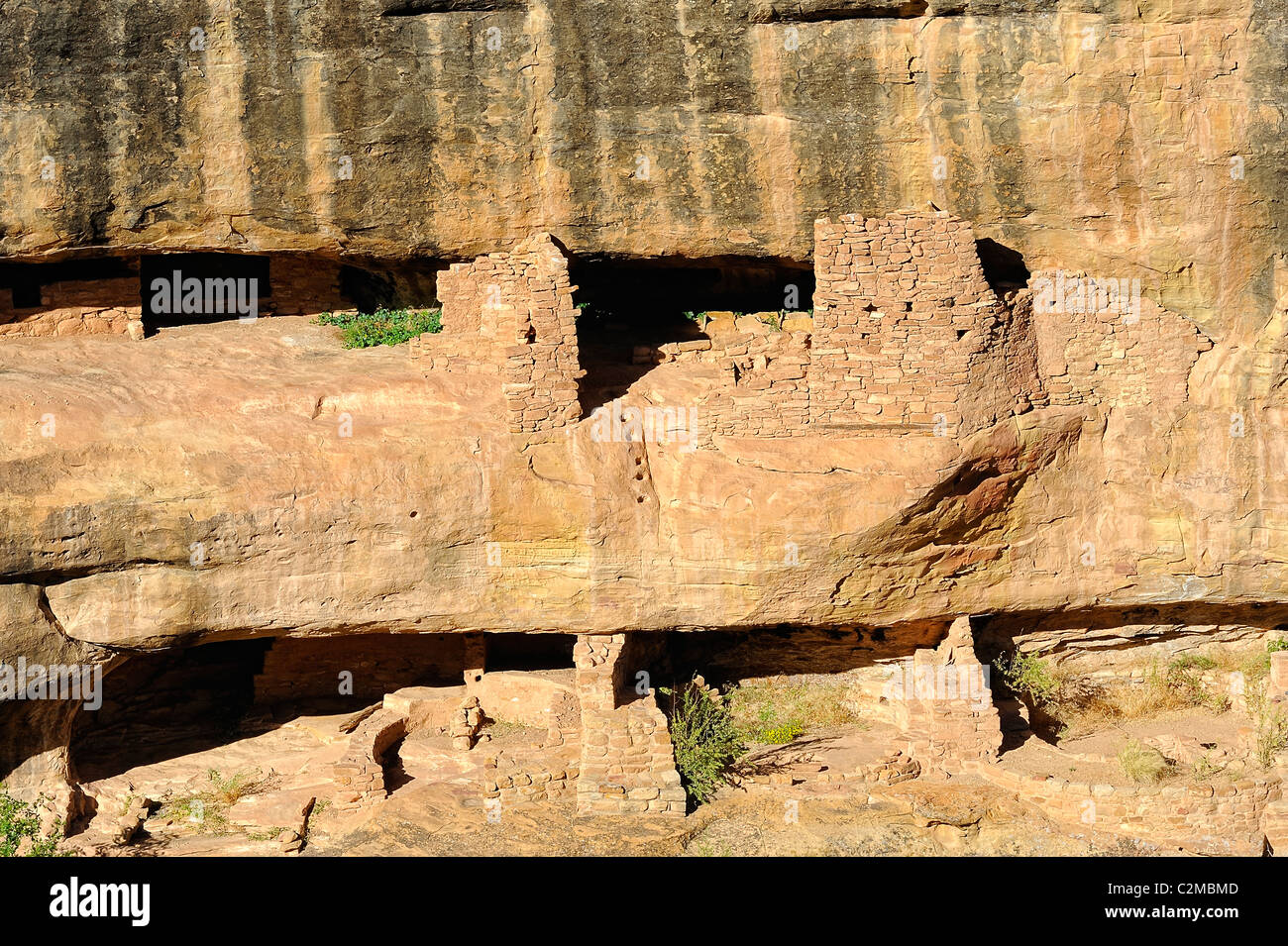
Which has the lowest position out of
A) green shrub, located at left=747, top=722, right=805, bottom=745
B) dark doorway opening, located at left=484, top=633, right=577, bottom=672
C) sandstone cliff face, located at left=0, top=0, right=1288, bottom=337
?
green shrub, located at left=747, top=722, right=805, bottom=745

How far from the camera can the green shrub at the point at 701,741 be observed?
11.5 metres

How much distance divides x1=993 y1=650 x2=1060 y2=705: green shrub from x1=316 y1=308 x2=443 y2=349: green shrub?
6.53m

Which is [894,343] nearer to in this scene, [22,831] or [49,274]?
[49,274]

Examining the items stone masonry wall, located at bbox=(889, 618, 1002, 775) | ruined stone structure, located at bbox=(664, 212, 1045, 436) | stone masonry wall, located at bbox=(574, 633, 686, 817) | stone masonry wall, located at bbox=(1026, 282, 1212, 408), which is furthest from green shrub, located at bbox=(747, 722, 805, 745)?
stone masonry wall, located at bbox=(1026, 282, 1212, 408)

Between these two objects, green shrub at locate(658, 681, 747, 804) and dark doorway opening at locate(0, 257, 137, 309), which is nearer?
green shrub at locate(658, 681, 747, 804)

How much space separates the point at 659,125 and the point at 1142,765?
7037 millimetres

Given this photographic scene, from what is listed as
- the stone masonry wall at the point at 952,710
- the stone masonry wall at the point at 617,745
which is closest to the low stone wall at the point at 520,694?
the stone masonry wall at the point at 617,745

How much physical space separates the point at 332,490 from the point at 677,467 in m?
2.94

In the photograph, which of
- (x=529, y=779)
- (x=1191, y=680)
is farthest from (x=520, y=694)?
(x=1191, y=680)

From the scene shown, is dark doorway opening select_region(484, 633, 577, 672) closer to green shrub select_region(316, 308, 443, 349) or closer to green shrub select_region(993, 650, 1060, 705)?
green shrub select_region(316, 308, 443, 349)

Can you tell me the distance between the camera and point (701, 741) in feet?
39.0

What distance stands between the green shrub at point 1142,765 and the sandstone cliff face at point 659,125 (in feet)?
12.7

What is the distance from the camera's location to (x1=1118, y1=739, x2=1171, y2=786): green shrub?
37.3ft

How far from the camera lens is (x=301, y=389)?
1131 centimetres
